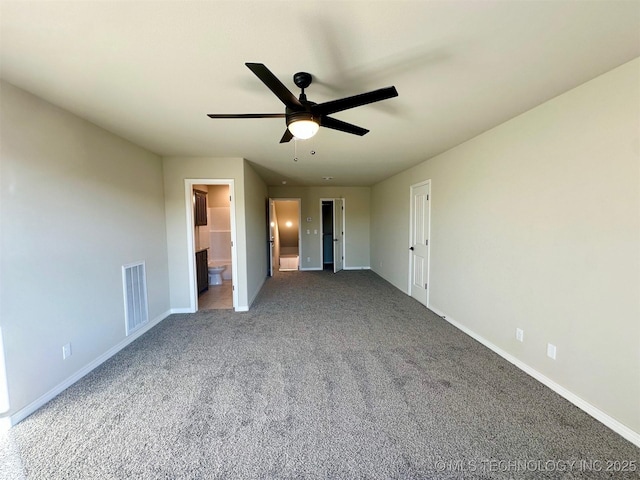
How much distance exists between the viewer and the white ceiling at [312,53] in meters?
1.26

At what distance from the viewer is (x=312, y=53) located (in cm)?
154

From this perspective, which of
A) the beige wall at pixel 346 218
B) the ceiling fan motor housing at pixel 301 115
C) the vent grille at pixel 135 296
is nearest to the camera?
the ceiling fan motor housing at pixel 301 115

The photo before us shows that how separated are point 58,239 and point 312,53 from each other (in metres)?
2.50

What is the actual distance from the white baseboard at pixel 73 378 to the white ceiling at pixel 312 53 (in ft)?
7.64

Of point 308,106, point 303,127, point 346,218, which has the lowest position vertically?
point 346,218

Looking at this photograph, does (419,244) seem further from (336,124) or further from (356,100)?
(356,100)

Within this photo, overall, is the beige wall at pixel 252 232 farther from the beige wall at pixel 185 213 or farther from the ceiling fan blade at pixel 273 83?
the ceiling fan blade at pixel 273 83

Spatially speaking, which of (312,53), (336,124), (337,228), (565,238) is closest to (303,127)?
(336,124)

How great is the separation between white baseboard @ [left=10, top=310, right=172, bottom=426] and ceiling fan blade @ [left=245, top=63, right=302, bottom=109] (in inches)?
111

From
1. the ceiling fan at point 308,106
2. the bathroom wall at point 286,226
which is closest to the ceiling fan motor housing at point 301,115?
the ceiling fan at point 308,106

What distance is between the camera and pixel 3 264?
177cm

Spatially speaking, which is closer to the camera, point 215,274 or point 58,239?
point 58,239

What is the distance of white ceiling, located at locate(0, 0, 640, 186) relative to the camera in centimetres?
126

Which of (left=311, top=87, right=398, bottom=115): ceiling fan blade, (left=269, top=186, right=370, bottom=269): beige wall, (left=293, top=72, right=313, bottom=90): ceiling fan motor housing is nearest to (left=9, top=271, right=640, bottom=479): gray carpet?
(left=311, top=87, right=398, bottom=115): ceiling fan blade
